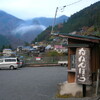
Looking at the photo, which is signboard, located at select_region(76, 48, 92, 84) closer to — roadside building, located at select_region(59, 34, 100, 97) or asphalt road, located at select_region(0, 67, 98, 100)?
roadside building, located at select_region(59, 34, 100, 97)

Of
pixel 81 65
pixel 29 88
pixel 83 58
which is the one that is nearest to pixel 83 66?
pixel 81 65

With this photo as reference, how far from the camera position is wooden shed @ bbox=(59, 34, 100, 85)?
32.3 ft

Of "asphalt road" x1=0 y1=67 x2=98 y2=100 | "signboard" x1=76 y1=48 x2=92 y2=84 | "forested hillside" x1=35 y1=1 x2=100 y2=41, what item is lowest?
"asphalt road" x1=0 y1=67 x2=98 y2=100

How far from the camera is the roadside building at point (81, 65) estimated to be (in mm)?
9859

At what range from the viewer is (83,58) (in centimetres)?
992

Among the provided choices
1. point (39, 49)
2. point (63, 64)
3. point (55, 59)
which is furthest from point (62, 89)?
point (39, 49)

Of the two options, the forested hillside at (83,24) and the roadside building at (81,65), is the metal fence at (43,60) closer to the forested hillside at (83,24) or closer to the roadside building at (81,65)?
the forested hillside at (83,24)

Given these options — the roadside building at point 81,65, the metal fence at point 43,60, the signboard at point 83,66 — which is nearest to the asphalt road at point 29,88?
the roadside building at point 81,65

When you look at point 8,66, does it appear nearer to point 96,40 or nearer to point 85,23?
point 96,40

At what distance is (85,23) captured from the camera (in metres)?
115

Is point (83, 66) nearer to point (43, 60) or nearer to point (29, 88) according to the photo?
point (29, 88)

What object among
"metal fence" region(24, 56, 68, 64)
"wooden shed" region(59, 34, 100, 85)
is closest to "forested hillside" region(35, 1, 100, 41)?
"metal fence" region(24, 56, 68, 64)

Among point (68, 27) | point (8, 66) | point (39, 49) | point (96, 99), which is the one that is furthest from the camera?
point (68, 27)

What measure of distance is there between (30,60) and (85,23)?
70.5 m
